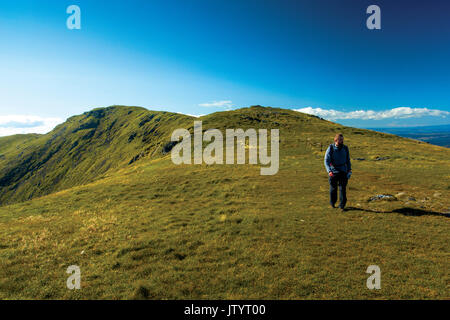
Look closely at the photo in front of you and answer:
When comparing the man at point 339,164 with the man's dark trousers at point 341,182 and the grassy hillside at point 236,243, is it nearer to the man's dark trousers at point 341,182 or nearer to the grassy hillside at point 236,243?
the man's dark trousers at point 341,182

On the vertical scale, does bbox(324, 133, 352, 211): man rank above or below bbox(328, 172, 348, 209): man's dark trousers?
above

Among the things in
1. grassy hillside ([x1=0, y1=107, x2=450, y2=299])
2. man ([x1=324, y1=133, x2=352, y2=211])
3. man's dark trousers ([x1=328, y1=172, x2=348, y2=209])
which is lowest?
grassy hillside ([x1=0, y1=107, x2=450, y2=299])

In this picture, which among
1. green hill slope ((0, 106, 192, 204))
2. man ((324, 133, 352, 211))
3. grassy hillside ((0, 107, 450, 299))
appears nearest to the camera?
grassy hillside ((0, 107, 450, 299))

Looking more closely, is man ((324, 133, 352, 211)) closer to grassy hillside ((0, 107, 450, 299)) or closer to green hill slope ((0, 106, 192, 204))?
grassy hillside ((0, 107, 450, 299))

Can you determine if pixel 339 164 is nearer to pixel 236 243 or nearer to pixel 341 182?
pixel 341 182

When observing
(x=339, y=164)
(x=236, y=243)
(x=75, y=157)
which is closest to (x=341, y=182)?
(x=339, y=164)

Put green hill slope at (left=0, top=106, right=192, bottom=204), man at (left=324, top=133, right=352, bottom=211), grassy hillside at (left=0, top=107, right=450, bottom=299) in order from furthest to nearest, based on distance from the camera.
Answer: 1. green hill slope at (left=0, top=106, right=192, bottom=204)
2. man at (left=324, top=133, right=352, bottom=211)
3. grassy hillside at (left=0, top=107, right=450, bottom=299)

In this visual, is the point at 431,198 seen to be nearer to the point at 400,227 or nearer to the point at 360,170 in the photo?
the point at 400,227

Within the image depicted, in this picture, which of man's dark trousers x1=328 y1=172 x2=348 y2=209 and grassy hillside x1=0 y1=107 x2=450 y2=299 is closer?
grassy hillside x1=0 y1=107 x2=450 y2=299

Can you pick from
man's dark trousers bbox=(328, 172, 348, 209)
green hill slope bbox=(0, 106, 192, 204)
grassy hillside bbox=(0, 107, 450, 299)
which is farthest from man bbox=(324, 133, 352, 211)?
green hill slope bbox=(0, 106, 192, 204)

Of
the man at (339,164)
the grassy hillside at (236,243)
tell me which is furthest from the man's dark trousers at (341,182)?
the grassy hillside at (236,243)

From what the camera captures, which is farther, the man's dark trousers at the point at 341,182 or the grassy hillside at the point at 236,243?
the man's dark trousers at the point at 341,182

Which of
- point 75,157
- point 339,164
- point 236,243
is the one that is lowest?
point 236,243
